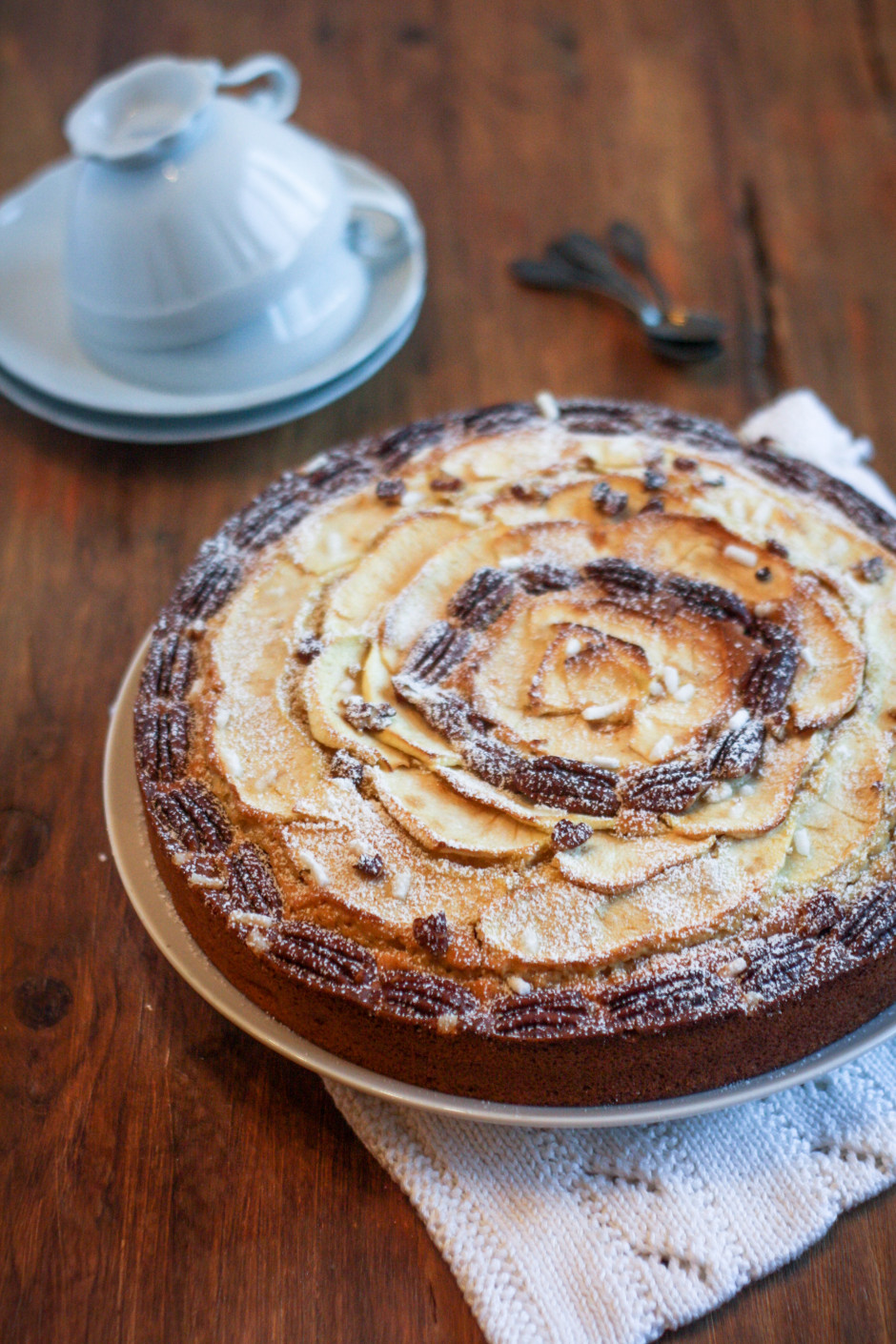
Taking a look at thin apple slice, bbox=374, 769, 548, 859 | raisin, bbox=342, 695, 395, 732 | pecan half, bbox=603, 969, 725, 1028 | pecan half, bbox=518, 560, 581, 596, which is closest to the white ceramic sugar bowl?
pecan half, bbox=518, 560, 581, 596

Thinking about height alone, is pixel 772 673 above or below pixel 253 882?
above

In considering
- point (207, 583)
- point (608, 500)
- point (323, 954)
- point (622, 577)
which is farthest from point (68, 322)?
point (323, 954)

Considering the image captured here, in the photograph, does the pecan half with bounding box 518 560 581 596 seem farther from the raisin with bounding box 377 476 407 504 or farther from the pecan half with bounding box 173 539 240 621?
the pecan half with bounding box 173 539 240 621

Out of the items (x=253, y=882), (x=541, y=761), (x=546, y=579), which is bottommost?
(x=253, y=882)

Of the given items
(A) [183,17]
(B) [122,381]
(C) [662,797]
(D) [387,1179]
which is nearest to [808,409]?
(C) [662,797]

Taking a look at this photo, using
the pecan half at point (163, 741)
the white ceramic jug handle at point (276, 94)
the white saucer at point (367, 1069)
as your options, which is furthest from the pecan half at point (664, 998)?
the white ceramic jug handle at point (276, 94)

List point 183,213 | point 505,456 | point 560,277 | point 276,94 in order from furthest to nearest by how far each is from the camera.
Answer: point 560,277, point 276,94, point 183,213, point 505,456

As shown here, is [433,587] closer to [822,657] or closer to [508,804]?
[508,804]
